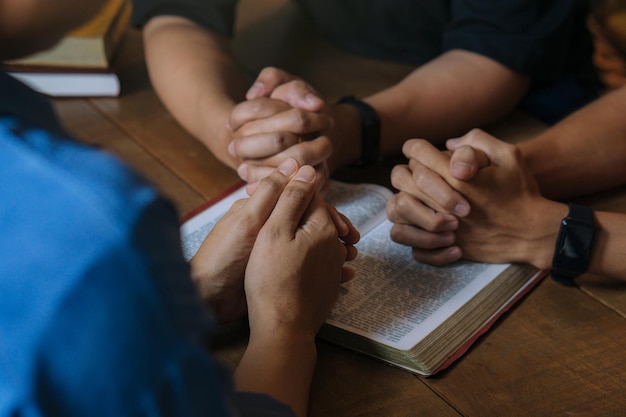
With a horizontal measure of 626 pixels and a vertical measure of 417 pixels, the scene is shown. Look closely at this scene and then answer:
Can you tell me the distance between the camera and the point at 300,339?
0.79 m

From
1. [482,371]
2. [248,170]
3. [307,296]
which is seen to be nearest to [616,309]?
[482,371]

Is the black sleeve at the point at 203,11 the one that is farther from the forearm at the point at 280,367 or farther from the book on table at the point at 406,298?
the forearm at the point at 280,367

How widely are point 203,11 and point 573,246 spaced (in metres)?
0.80

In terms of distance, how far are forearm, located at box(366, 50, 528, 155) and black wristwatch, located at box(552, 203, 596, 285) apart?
349 millimetres

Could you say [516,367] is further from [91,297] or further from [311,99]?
[91,297]

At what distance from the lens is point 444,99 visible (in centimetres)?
127

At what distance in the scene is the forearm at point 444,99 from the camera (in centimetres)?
125

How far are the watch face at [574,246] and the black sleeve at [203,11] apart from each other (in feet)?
2.46

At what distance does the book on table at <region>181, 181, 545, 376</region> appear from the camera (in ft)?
2.81

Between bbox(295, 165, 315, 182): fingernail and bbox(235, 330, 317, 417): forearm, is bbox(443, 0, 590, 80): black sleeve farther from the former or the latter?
bbox(235, 330, 317, 417): forearm

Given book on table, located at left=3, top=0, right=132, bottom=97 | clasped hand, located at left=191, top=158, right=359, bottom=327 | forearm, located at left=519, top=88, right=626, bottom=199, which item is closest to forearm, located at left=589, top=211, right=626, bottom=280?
forearm, located at left=519, top=88, right=626, bottom=199

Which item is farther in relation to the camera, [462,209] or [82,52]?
[82,52]

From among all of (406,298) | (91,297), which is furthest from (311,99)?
(91,297)

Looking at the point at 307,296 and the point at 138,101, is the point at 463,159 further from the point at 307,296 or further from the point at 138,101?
the point at 138,101
